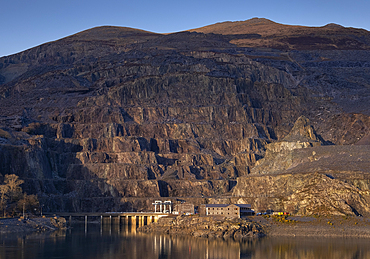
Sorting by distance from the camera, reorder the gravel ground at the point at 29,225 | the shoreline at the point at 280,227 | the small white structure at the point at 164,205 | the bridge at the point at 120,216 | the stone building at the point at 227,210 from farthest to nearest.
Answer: the bridge at the point at 120,216
the small white structure at the point at 164,205
the gravel ground at the point at 29,225
the stone building at the point at 227,210
the shoreline at the point at 280,227

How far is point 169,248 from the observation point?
4456 inches

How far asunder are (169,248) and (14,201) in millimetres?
51203

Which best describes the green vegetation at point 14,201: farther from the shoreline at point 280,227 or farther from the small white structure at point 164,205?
the shoreline at point 280,227

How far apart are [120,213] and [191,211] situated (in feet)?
99.9

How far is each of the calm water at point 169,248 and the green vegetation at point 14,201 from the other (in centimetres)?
1746


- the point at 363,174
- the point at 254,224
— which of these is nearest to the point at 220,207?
the point at 254,224

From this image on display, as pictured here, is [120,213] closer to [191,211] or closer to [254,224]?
[191,211]

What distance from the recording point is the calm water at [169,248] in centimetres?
10466

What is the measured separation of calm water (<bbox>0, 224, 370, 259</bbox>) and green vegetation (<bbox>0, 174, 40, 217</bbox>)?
1746cm

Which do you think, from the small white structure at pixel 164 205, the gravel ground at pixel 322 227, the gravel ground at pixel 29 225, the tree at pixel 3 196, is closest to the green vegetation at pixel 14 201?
the tree at pixel 3 196

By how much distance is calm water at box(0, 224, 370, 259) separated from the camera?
10466 centimetres

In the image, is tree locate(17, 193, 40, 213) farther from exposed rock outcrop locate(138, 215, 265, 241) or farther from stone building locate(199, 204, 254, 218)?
stone building locate(199, 204, 254, 218)

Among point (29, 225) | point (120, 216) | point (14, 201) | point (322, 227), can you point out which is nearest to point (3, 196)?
point (14, 201)

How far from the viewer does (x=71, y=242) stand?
122062mm
